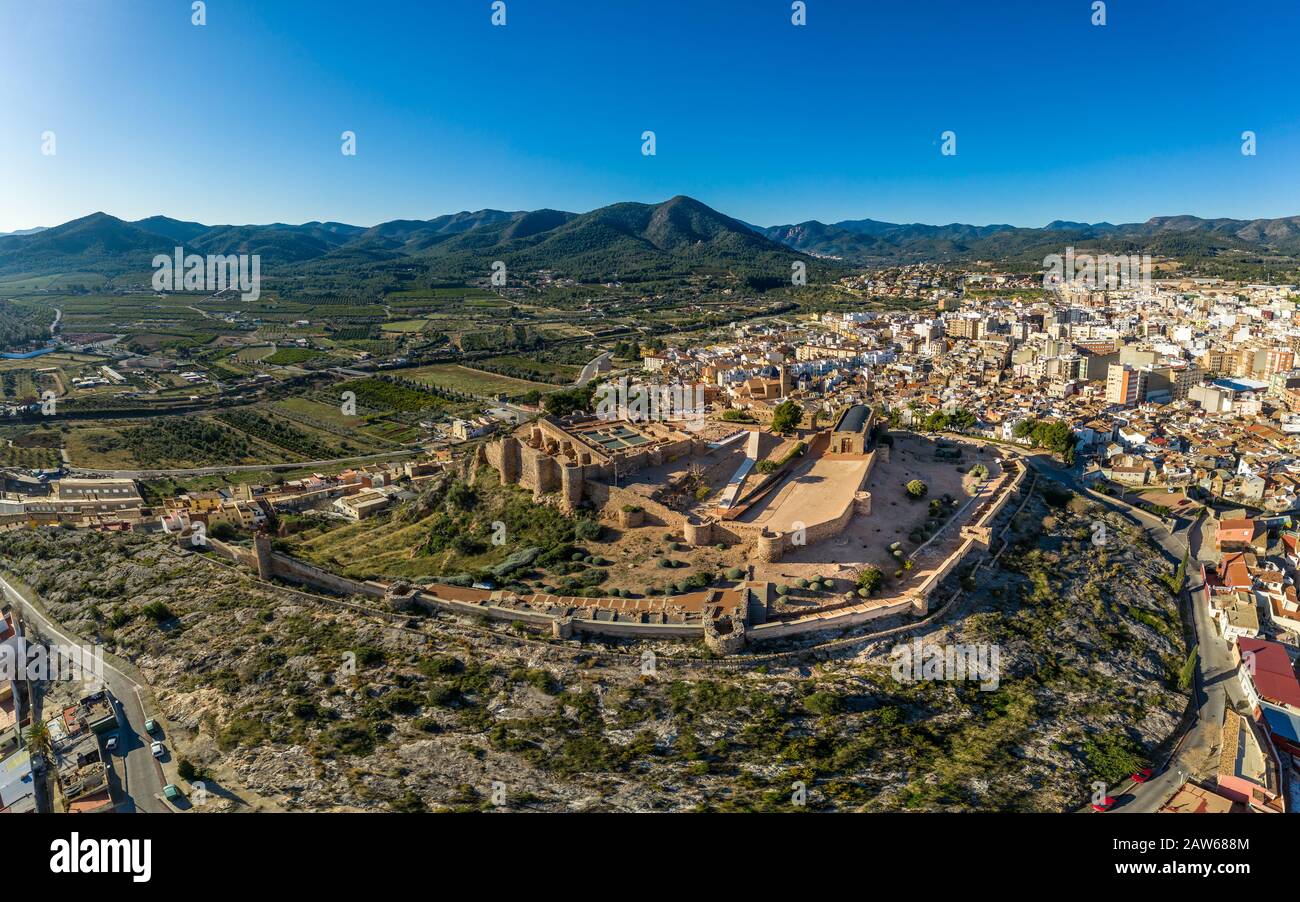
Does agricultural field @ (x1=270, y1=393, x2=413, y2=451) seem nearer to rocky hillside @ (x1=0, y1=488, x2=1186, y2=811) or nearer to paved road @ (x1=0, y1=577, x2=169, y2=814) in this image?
rocky hillside @ (x1=0, y1=488, x2=1186, y2=811)

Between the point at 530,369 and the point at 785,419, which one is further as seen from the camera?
the point at 530,369

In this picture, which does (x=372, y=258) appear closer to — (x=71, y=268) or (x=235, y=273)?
(x=235, y=273)

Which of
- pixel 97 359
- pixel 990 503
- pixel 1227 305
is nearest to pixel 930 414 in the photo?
pixel 990 503

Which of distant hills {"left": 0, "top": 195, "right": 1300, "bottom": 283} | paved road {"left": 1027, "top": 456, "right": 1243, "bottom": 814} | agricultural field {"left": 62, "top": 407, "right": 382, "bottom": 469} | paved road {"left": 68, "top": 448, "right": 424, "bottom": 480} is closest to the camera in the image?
paved road {"left": 1027, "top": 456, "right": 1243, "bottom": 814}

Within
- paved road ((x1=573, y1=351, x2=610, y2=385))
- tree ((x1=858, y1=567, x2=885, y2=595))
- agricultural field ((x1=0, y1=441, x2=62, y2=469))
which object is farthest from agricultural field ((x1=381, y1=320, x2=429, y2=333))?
tree ((x1=858, y1=567, x2=885, y2=595))

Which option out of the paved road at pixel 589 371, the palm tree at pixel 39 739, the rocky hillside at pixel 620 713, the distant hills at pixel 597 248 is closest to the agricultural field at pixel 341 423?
the paved road at pixel 589 371

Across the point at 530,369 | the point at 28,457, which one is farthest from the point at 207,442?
the point at 530,369

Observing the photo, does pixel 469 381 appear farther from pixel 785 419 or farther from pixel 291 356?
A: pixel 785 419
